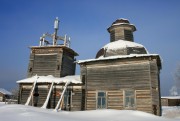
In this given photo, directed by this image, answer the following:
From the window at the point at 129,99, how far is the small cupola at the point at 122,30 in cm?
853

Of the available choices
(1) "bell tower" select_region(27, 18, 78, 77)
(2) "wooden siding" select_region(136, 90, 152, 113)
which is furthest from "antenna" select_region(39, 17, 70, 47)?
(2) "wooden siding" select_region(136, 90, 152, 113)

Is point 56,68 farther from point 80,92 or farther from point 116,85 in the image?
point 116,85

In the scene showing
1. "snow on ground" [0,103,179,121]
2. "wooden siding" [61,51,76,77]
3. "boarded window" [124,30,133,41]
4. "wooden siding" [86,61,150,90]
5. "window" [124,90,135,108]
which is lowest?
"snow on ground" [0,103,179,121]

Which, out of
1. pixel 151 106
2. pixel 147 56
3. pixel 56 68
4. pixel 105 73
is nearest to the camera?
pixel 151 106

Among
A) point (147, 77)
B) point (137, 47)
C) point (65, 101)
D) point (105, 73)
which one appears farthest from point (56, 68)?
point (147, 77)

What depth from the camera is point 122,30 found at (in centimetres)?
2575

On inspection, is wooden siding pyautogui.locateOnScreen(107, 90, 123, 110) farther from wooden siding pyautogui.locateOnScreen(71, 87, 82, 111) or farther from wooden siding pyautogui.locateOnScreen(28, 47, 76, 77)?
wooden siding pyautogui.locateOnScreen(28, 47, 76, 77)

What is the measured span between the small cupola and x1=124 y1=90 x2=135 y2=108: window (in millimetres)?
8530

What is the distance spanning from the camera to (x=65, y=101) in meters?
21.5

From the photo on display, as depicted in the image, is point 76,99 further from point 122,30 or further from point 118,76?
point 122,30

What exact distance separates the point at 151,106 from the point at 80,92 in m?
7.09

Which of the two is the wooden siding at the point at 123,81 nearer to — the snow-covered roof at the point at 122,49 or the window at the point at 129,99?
the window at the point at 129,99

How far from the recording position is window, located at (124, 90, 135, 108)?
18.6m

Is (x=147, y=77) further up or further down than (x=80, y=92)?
further up
